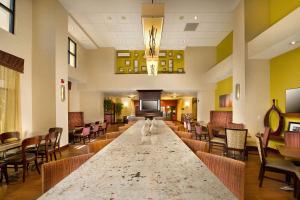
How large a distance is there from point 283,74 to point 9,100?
23.7 ft

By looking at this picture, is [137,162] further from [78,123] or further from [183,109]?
[183,109]

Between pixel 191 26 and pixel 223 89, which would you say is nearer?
pixel 191 26

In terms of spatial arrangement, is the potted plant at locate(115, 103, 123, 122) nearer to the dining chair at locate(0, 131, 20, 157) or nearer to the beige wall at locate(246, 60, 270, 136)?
the dining chair at locate(0, 131, 20, 157)

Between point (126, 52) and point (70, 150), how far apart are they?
710cm

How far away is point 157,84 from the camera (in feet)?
35.2

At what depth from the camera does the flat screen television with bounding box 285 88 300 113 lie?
4.80 m

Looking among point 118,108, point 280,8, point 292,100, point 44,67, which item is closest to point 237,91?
point 292,100

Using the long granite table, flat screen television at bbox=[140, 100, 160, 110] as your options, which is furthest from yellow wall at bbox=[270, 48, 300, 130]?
flat screen television at bbox=[140, 100, 160, 110]

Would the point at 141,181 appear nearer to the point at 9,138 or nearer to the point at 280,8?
the point at 9,138

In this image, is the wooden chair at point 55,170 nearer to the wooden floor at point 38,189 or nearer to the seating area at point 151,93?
the seating area at point 151,93

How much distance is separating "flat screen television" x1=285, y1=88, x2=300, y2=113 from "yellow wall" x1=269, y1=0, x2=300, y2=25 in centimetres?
212

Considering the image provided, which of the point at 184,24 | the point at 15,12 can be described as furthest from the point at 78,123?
the point at 184,24

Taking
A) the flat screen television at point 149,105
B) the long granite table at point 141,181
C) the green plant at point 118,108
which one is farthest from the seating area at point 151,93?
the green plant at point 118,108

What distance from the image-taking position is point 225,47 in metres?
9.41
